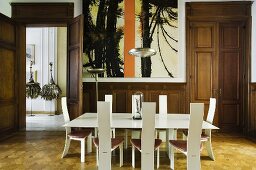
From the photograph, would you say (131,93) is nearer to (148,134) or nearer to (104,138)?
(104,138)

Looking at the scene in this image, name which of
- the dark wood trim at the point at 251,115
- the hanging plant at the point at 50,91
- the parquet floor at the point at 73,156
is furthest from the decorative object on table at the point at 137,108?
the hanging plant at the point at 50,91

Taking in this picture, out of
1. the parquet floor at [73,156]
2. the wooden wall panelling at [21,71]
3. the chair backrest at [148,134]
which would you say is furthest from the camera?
the wooden wall panelling at [21,71]

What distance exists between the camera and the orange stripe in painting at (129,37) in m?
5.88

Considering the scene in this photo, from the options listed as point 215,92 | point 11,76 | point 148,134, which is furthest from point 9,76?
point 215,92

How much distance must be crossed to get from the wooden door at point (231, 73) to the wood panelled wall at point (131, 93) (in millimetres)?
971

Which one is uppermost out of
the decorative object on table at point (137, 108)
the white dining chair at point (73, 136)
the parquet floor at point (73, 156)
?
the decorative object on table at point (137, 108)

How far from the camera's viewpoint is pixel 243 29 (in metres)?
5.75

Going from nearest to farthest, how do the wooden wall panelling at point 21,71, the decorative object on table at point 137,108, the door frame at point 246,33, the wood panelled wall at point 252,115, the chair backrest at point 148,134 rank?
the chair backrest at point 148,134
the decorative object on table at point 137,108
the wood panelled wall at point 252,115
the door frame at point 246,33
the wooden wall panelling at point 21,71

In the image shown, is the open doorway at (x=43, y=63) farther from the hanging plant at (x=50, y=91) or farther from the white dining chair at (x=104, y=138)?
the white dining chair at (x=104, y=138)

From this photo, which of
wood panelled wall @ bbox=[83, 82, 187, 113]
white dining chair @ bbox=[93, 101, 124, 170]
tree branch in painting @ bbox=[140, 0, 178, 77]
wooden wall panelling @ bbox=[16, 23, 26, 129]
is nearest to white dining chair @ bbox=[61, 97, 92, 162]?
white dining chair @ bbox=[93, 101, 124, 170]

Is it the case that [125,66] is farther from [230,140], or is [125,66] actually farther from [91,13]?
[230,140]

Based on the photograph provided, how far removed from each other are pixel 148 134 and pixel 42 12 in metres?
4.48

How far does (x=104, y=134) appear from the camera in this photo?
2.82 metres

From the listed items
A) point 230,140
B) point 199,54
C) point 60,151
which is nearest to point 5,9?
point 60,151
